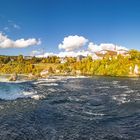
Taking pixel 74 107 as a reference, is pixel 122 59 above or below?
above

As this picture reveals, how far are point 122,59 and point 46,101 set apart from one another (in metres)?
112

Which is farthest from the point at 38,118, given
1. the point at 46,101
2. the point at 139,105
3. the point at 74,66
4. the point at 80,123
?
the point at 74,66

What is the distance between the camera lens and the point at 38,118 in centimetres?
3881

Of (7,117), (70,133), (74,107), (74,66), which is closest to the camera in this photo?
(70,133)

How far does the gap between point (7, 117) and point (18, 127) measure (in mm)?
5146

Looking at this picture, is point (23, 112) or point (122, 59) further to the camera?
point (122, 59)

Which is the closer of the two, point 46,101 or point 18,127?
point 18,127

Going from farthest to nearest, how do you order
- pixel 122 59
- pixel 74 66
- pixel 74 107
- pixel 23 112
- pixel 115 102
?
pixel 74 66 < pixel 122 59 < pixel 115 102 < pixel 74 107 < pixel 23 112

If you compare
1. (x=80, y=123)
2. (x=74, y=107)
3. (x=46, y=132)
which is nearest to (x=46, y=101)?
(x=74, y=107)

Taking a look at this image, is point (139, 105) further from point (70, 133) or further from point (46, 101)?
point (70, 133)

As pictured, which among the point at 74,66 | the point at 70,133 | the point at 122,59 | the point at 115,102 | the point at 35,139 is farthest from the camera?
the point at 74,66

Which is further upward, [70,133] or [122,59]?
[122,59]

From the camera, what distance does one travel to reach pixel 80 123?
3603 cm

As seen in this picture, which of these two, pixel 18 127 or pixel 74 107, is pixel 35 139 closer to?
pixel 18 127
